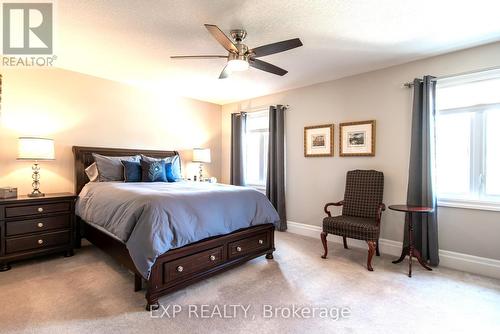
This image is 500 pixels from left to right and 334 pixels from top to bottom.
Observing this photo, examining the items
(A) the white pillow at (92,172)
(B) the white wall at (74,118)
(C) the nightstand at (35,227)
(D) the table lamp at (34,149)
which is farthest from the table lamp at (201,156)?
(D) the table lamp at (34,149)

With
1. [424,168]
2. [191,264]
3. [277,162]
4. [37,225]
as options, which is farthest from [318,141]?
[37,225]

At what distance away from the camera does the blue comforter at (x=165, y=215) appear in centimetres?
210

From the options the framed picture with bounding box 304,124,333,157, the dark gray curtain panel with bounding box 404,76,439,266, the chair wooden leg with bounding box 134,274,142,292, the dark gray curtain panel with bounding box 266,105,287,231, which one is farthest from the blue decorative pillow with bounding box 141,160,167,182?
the dark gray curtain panel with bounding box 404,76,439,266

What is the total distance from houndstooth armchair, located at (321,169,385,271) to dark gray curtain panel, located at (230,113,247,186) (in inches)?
86.4

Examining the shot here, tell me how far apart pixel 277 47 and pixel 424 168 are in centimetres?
225

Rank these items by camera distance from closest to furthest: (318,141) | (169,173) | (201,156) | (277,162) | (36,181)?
(36,181) → (169,173) → (318,141) → (277,162) → (201,156)

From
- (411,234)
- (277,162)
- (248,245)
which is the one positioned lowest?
(248,245)

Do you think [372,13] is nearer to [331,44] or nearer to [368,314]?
[331,44]

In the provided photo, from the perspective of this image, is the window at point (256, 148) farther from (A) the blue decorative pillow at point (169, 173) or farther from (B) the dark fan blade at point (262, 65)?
(B) the dark fan blade at point (262, 65)

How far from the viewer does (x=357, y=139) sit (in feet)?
12.3

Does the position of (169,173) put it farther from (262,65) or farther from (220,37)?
(220,37)

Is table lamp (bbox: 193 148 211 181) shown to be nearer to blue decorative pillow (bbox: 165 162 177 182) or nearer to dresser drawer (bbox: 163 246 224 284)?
blue decorative pillow (bbox: 165 162 177 182)

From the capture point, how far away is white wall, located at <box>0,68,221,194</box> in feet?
10.8

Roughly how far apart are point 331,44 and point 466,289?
111 inches
